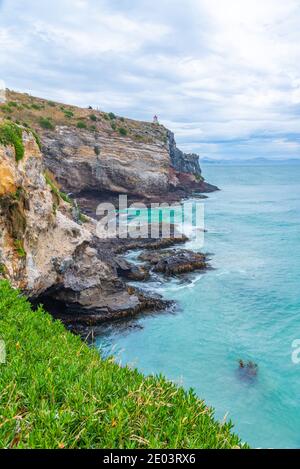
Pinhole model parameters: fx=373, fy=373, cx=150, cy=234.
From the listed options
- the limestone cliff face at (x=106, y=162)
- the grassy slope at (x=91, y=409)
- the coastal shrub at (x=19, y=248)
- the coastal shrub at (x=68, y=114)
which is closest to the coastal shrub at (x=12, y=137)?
the coastal shrub at (x=19, y=248)

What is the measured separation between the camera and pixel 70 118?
2667 inches

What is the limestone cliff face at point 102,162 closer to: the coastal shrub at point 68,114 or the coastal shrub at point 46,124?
the coastal shrub at point 46,124

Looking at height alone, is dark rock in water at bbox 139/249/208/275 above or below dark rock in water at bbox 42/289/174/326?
above

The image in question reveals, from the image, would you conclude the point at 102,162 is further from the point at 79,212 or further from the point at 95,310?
the point at 95,310

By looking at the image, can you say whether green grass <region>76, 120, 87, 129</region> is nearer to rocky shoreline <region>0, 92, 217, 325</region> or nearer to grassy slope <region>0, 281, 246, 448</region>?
rocky shoreline <region>0, 92, 217, 325</region>

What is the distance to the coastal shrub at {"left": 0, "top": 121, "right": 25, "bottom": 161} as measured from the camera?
15852mm

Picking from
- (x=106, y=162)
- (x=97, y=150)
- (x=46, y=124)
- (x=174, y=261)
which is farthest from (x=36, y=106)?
(x=174, y=261)

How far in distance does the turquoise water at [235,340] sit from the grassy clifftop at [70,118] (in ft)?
123

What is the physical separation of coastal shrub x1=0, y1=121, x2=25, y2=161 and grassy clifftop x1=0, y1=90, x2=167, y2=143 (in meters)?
42.9

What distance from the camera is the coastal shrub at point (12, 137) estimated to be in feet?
52.0

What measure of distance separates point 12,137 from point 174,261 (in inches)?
831

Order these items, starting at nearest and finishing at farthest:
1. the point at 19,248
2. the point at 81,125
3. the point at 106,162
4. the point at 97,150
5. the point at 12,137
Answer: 1. the point at 19,248
2. the point at 12,137
3. the point at 106,162
4. the point at 97,150
5. the point at 81,125

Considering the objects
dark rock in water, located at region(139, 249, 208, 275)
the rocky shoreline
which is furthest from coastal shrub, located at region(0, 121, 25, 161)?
dark rock in water, located at region(139, 249, 208, 275)

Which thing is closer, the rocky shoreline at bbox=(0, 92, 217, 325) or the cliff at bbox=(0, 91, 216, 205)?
the rocky shoreline at bbox=(0, 92, 217, 325)
